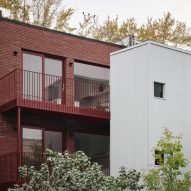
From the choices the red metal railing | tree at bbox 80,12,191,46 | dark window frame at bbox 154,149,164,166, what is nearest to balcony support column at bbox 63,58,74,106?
the red metal railing

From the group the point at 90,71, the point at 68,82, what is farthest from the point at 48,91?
the point at 90,71

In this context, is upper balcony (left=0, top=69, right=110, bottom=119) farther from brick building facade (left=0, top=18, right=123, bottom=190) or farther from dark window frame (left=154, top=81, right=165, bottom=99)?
dark window frame (left=154, top=81, right=165, bottom=99)

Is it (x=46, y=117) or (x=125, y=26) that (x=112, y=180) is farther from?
(x=125, y=26)

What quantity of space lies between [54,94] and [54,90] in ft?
0.62

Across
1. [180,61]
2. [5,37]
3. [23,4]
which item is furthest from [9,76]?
[23,4]

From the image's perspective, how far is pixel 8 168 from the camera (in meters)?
23.7

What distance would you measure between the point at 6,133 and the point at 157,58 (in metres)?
7.41

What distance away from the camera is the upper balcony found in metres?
24.4

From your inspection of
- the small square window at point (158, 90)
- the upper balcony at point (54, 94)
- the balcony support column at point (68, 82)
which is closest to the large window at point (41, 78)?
the upper balcony at point (54, 94)

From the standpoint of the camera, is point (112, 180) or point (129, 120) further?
point (129, 120)

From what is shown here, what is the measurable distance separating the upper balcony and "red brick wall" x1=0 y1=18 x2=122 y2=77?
970 mm

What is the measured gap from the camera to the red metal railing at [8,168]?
23.6 metres

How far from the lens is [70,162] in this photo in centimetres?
1812

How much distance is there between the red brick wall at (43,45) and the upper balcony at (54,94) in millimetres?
Result: 970
